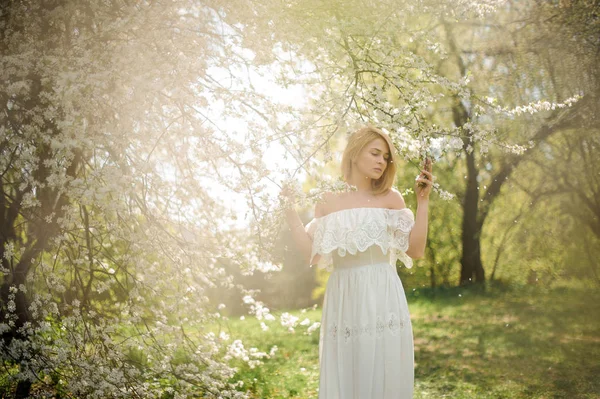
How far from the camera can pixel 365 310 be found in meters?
2.44

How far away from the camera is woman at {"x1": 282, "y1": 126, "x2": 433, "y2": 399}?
2.41 m

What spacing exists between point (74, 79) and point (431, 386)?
4.61m

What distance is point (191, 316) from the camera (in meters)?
4.12

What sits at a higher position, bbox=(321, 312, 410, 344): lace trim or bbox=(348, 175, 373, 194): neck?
bbox=(348, 175, 373, 194): neck

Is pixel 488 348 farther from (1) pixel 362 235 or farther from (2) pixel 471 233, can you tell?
(1) pixel 362 235

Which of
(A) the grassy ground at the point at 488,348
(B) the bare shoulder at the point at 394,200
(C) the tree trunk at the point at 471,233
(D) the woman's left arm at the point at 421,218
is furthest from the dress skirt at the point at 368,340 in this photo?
(C) the tree trunk at the point at 471,233

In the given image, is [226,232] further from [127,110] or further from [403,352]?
[403,352]

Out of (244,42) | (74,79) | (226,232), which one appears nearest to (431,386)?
(226,232)

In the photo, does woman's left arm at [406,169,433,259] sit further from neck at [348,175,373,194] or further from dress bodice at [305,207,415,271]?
neck at [348,175,373,194]

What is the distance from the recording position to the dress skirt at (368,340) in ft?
7.88

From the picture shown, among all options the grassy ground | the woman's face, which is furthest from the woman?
the grassy ground

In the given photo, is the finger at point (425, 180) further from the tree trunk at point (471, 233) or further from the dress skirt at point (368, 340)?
the tree trunk at point (471, 233)

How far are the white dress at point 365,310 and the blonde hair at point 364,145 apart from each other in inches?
7.1

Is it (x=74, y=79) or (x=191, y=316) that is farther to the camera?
(x=191, y=316)
